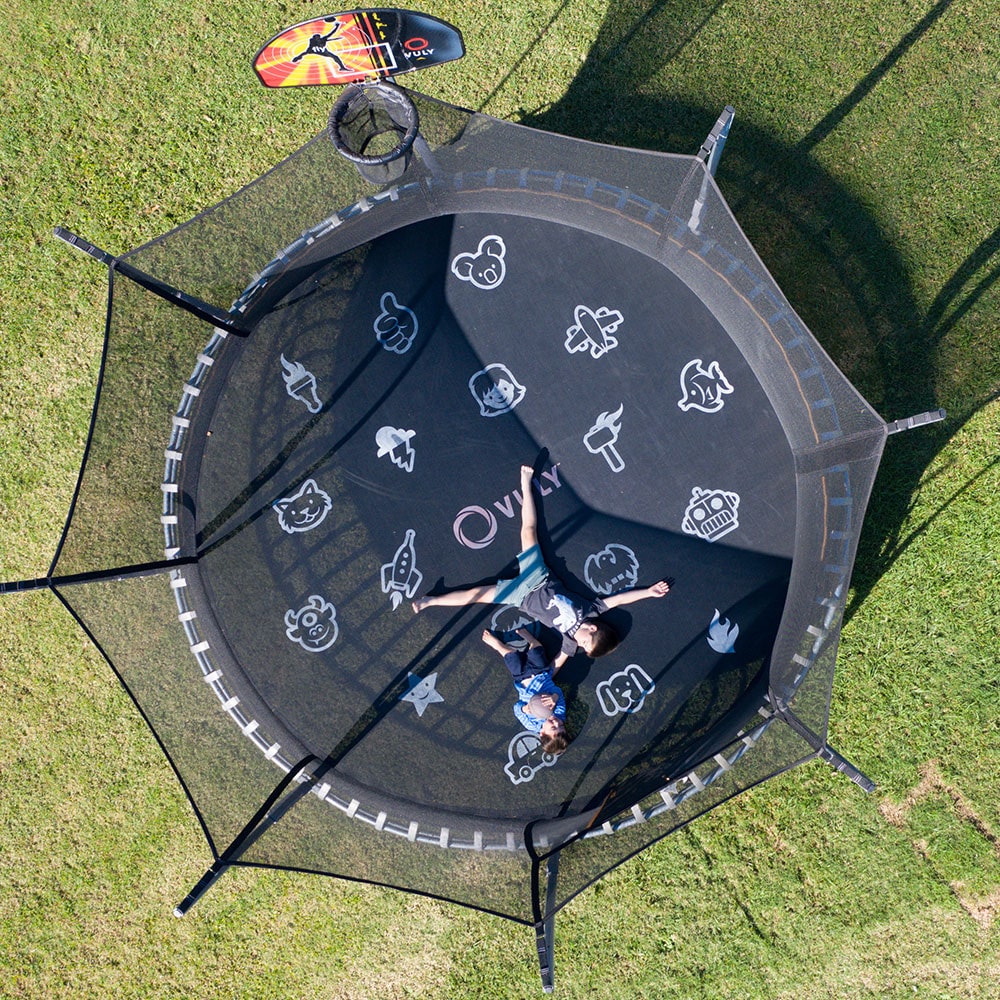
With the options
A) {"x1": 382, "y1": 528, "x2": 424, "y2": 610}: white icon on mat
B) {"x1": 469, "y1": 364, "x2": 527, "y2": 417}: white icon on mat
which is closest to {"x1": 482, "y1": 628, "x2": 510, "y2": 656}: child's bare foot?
{"x1": 382, "y1": 528, "x2": 424, "y2": 610}: white icon on mat

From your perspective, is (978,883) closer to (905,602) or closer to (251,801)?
(905,602)

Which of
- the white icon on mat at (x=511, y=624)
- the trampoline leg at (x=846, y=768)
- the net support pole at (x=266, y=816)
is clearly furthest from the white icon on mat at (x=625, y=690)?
the net support pole at (x=266, y=816)

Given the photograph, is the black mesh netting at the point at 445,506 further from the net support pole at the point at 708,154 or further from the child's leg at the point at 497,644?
the net support pole at the point at 708,154

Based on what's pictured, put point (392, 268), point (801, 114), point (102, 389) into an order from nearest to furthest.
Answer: point (102, 389) < point (392, 268) < point (801, 114)

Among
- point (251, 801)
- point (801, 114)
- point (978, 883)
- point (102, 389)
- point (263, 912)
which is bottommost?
point (263, 912)

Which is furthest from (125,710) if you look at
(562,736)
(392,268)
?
(392,268)

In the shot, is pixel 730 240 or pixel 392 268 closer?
pixel 730 240
